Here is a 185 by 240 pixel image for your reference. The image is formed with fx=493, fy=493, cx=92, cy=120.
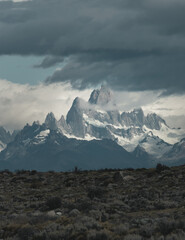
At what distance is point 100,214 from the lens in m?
25.8

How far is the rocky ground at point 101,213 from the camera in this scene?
2052 centimetres

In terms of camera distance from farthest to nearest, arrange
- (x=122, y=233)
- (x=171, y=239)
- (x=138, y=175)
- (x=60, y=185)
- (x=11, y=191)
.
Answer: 1. (x=138, y=175)
2. (x=60, y=185)
3. (x=11, y=191)
4. (x=122, y=233)
5. (x=171, y=239)

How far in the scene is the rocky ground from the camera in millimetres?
20516

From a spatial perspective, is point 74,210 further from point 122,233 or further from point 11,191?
point 11,191

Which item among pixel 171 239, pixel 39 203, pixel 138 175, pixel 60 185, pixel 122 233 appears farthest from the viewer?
pixel 138 175

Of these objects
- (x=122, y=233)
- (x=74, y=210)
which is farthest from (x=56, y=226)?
(x=74, y=210)

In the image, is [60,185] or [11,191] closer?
[11,191]

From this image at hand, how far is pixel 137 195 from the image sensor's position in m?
33.8

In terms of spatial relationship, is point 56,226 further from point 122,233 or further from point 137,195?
point 137,195

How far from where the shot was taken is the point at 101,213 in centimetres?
2609

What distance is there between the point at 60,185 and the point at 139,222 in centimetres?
2687

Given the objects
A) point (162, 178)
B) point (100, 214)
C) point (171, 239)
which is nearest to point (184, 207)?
point (100, 214)

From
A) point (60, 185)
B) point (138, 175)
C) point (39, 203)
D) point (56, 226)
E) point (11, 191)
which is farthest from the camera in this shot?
point (138, 175)

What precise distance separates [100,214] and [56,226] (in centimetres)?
391
